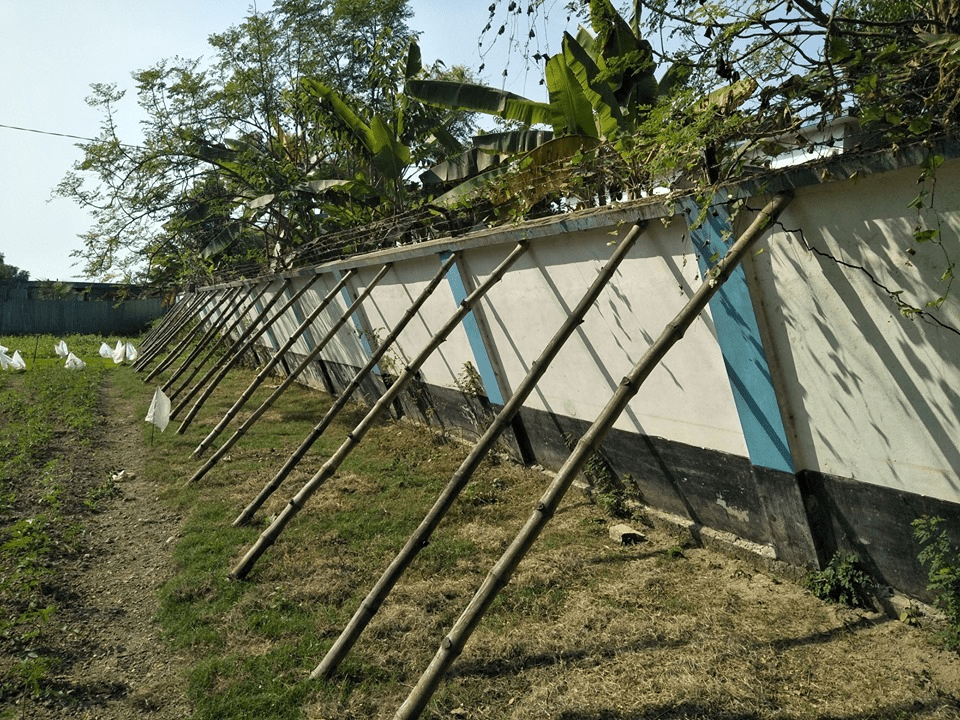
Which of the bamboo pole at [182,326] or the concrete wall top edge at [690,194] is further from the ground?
the concrete wall top edge at [690,194]

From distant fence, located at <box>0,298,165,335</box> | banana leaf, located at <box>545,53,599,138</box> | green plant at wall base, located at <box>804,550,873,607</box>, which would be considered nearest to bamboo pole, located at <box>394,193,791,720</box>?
green plant at wall base, located at <box>804,550,873,607</box>

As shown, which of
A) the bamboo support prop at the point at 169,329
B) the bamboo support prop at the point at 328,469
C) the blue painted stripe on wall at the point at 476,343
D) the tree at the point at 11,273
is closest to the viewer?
Result: the bamboo support prop at the point at 328,469

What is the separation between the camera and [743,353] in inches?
184

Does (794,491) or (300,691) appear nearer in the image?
(300,691)

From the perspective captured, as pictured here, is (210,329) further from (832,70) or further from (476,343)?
(832,70)

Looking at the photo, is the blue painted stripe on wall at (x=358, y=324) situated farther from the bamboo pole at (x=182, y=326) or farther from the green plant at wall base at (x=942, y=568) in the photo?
the bamboo pole at (x=182, y=326)

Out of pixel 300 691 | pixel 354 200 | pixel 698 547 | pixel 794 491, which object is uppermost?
pixel 354 200

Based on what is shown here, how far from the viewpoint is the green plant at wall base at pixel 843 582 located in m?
4.30

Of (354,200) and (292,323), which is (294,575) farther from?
(354,200)

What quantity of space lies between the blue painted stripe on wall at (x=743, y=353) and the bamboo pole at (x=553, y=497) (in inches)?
20.1

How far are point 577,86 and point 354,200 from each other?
1057cm

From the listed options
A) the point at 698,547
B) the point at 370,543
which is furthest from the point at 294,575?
the point at 698,547

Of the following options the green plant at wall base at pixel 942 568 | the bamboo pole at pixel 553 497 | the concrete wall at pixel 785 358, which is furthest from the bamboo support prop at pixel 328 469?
the green plant at wall base at pixel 942 568

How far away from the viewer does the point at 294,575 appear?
5.69 m
